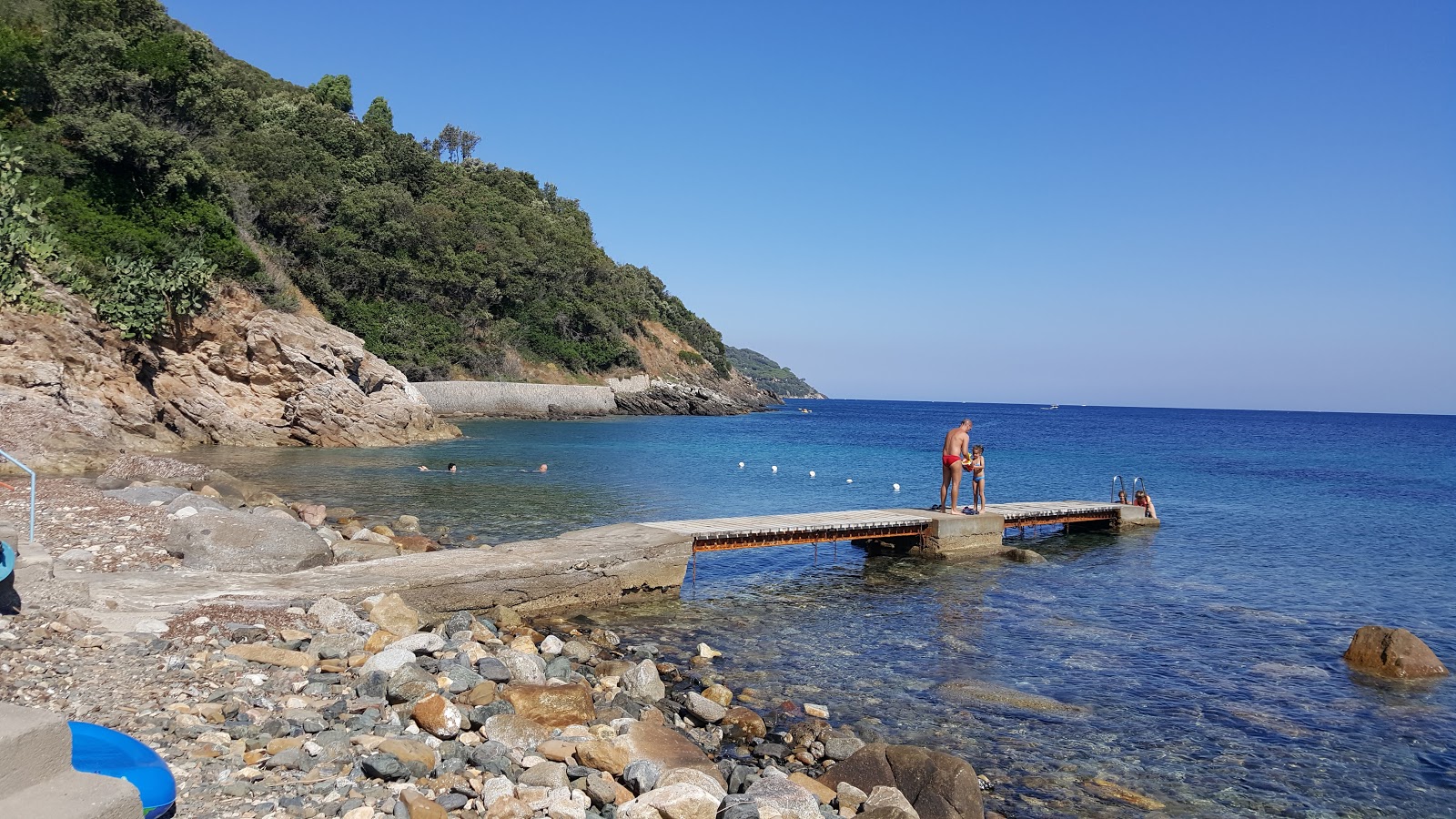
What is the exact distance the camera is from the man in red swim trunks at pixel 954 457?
60.7 feet

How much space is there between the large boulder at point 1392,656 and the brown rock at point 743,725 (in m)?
8.86

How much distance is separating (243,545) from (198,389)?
2584 centimetres

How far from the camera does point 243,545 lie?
1101 cm

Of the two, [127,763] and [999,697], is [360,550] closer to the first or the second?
[127,763]

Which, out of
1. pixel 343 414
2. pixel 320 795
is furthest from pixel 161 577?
pixel 343 414

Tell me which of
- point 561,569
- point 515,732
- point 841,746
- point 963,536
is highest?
point 561,569

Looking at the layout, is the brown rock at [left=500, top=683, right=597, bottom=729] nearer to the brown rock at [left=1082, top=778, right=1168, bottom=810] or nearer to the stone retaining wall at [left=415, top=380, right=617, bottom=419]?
the brown rock at [left=1082, top=778, right=1168, bottom=810]

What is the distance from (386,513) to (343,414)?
18400mm

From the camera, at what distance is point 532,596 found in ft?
40.1

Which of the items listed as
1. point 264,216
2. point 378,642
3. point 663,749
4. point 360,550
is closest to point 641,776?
point 663,749

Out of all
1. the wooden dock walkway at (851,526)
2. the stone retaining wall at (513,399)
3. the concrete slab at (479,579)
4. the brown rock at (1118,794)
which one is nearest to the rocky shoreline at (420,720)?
the concrete slab at (479,579)

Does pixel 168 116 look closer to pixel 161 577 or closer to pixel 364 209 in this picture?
pixel 364 209

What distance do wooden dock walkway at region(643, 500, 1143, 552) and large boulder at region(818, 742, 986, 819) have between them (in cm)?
772

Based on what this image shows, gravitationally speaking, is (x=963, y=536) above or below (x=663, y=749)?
above
